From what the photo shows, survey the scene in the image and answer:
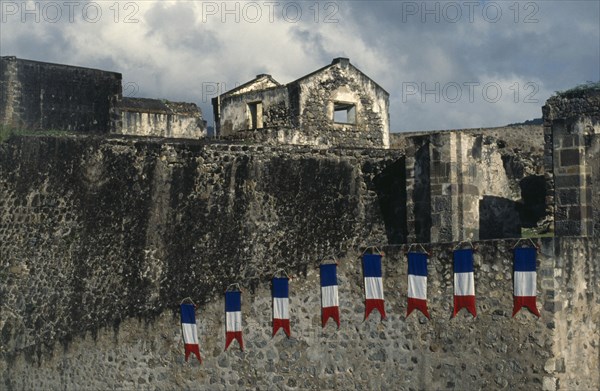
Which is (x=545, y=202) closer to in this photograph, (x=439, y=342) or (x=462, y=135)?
(x=462, y=135)

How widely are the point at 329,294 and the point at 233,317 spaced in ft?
7.90

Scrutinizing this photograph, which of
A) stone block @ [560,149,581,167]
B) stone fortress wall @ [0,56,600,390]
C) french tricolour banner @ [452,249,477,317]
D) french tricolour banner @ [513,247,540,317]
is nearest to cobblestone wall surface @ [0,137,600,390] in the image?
stone fortress wall @ [0,56,600,390]

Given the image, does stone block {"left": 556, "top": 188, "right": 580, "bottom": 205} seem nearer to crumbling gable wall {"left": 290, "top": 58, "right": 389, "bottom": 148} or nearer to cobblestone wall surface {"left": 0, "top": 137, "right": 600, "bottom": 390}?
cobblestone wall surface {"left": 0, "top": 137, "right": 600, "bottom": 390}

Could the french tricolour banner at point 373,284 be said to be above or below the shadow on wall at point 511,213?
below

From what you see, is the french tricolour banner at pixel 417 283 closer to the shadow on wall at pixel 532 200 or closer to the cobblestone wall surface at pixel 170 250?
the cobblestone wall surface at pixel 170 250

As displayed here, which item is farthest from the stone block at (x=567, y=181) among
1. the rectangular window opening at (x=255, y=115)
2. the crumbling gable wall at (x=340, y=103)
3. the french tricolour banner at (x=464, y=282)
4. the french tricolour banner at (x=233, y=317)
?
the rectangular window opening at (x=255, y=115)


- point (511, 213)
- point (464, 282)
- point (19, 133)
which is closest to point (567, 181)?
point (464, 282)

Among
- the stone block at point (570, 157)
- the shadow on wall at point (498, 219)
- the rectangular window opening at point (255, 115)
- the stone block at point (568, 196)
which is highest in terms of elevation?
the rectangular window opening at point (255, 115)

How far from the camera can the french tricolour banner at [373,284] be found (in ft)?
64.2

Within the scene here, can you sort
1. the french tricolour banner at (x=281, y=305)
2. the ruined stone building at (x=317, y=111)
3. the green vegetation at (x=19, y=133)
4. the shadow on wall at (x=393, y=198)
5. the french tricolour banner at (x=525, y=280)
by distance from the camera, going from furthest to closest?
the ruined stone building at (x=317, y=111) < the green vegetation at (x=19, y=133) < the shadow on wall at (x=393, y=198) < the french tricolour banner at (x=281, y=305) < the french tricolour banner at (x=525, y=280)

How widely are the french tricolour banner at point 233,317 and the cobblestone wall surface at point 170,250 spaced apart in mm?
172

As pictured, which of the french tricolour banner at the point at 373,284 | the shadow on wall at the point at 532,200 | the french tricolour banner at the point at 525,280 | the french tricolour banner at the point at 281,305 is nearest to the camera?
the french tricolour banner at the point at 525,280

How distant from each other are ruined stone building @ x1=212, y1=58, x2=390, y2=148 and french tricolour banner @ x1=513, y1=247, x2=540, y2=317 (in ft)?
45.6

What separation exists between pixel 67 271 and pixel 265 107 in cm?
1134
